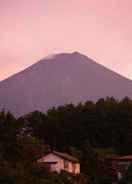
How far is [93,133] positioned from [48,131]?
6.08 meters

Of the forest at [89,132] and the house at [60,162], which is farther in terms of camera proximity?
the forest at [89,132]

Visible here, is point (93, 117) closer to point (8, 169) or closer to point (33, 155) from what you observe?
point (33, 155)

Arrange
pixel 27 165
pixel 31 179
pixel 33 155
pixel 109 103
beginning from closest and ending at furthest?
pixel 31 179 → pixel 27 165 → pixel 33 155 → pixel 109 103

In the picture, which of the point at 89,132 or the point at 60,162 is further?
the point at 89,132

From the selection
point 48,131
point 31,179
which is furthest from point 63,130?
point 31,179

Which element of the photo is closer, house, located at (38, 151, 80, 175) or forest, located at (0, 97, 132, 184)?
house, located at (38, 151, 80, 175)

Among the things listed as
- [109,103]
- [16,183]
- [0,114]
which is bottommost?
[16,183]

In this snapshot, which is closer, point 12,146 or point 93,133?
point 12,146

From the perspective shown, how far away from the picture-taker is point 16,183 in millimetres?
34469

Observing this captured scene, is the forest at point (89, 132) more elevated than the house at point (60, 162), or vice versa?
the forest at point (89, 132)

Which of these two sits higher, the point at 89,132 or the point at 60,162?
the point at 89,132

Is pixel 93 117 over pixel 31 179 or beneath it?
over

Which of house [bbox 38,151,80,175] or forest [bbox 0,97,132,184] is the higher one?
forest [bbox 0,97,132,184]

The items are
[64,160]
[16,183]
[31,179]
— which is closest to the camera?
[16,183]
